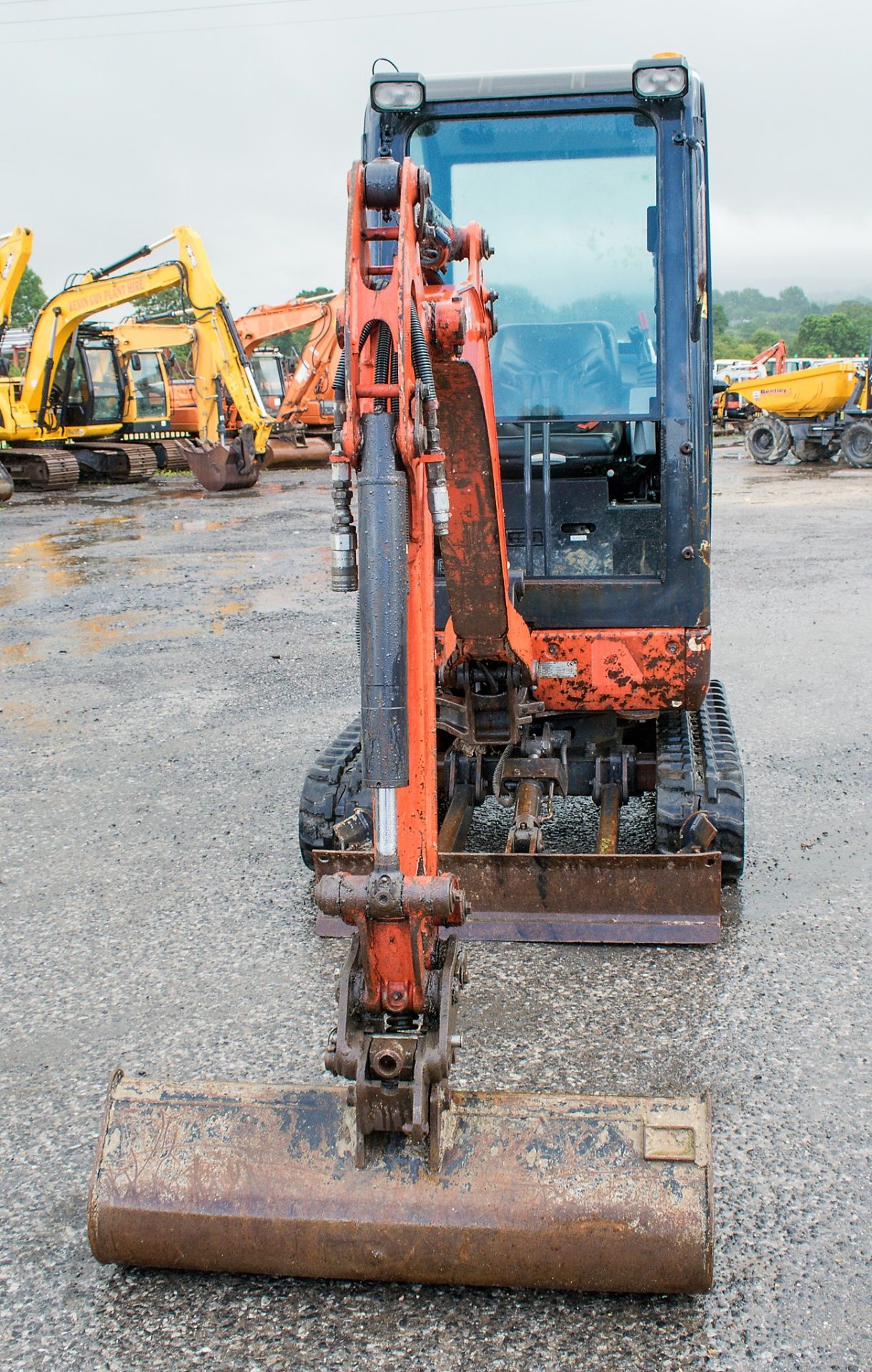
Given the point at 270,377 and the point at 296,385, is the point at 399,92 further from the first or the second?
the point at 270,377

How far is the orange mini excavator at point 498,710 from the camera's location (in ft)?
8.79

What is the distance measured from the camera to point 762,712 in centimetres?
723

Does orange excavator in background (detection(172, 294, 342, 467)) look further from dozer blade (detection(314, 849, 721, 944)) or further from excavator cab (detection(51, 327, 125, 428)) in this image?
dozer blade (detection(314, 849, 721, 944))

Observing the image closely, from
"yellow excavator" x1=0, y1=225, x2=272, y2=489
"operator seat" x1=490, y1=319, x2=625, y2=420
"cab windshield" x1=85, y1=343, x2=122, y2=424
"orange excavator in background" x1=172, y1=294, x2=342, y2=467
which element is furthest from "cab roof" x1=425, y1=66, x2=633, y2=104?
"cab windshield" x1=85, y1=343, x2=122, y2=424

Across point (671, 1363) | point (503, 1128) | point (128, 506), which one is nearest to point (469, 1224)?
point (503, 1128)

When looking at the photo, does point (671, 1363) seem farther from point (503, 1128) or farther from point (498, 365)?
point (498, 365)

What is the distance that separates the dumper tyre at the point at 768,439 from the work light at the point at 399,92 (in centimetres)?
2098

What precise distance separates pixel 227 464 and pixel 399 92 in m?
17.4

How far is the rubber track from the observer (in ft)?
15.0

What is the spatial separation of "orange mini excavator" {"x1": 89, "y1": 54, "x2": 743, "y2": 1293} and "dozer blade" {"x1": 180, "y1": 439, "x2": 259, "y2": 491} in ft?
54.8

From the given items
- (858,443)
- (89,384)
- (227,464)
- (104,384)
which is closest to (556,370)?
(227,464)

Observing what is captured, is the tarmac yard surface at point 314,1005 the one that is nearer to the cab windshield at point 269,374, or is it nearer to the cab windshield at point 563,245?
the cab windshield at point 563,245

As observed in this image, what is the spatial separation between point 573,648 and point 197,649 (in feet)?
17.0

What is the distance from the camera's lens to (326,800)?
16.1 ft
